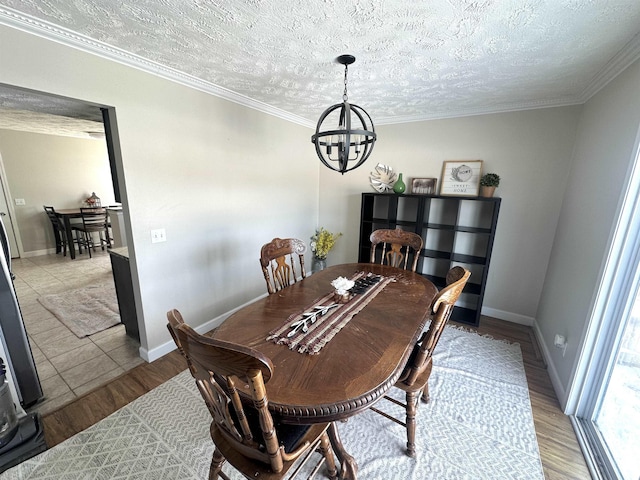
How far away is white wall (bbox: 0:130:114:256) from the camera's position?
495 cm

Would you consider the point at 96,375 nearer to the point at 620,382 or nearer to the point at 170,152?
the point at 170,152

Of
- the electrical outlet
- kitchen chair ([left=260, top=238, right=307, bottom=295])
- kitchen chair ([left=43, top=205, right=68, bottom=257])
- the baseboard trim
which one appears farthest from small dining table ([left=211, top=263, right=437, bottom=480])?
kitchen chair ([left=43, top=205, right=68, bottom=257])

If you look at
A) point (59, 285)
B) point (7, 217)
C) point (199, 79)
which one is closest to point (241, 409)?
point (199, 79)

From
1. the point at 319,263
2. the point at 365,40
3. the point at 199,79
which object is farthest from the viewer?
the point at 319,263

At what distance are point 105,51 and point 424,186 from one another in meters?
3.14

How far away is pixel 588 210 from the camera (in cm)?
197

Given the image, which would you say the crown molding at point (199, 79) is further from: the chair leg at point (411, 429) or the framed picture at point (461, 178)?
the chair leg at point (411, 429)

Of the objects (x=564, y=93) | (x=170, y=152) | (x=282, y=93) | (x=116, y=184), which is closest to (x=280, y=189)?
(x=282, y=93)

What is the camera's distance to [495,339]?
268 centimetres

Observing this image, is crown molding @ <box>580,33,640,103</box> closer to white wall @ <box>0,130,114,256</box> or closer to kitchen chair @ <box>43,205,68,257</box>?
kitchen chair @ <box>43,205,68,257</box>

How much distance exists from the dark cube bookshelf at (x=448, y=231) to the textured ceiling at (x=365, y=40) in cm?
117

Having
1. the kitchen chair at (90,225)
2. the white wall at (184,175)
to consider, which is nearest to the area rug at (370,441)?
the white wall at (184,175)

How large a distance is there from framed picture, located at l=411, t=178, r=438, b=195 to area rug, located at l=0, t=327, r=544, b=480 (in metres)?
2.05

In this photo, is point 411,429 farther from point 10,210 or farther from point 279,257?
point 10,210
